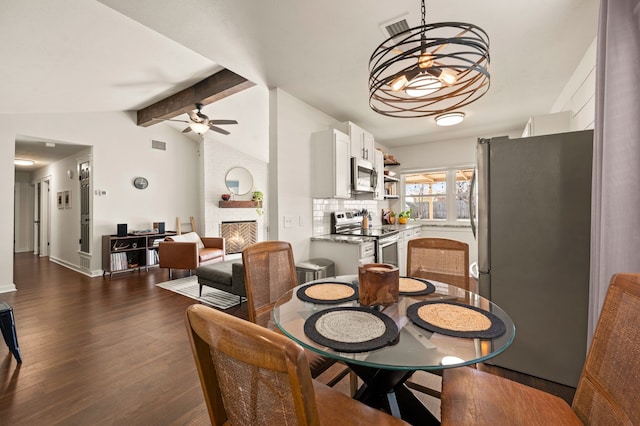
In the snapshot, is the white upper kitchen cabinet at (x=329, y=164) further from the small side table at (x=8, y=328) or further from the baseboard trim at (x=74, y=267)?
the baseboard trim at (x=74, y=267)

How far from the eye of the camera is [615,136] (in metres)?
1.29

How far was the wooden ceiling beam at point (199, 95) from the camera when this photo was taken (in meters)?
→ 3.53

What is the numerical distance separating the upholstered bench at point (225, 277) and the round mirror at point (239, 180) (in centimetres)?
361

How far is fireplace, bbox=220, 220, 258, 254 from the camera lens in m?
6.77

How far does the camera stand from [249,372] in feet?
1.94

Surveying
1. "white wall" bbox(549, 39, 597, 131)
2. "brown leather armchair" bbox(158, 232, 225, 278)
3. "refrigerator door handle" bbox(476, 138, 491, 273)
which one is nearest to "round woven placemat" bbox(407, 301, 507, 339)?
"refrigerator door handle" bbox(476, 138, 491, 273)

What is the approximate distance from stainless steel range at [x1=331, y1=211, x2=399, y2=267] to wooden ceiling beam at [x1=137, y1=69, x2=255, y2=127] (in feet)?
6.98

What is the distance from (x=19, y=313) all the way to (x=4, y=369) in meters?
1.56

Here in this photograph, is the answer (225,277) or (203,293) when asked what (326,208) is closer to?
(225,277)

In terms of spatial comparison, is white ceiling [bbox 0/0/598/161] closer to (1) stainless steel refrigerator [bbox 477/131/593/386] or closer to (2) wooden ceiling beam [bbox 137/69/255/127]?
(2) wooden ceiling beam [bbox 137/69/255/127]

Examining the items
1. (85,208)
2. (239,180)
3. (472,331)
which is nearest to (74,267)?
(85,208)

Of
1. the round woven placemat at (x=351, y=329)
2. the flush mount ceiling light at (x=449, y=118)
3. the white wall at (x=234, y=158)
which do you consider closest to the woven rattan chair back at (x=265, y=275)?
the round woven placemat at (x=351, y=329)

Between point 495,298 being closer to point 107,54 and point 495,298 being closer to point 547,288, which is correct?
point 547,288

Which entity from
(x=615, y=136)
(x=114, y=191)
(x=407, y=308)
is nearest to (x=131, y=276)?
(x=114, y=191)
